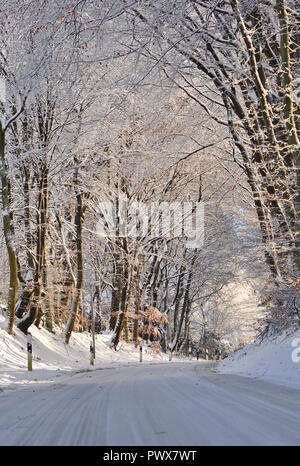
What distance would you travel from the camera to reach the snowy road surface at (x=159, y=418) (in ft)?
11.8

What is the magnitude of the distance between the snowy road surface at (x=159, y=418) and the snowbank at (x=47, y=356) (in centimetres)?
350

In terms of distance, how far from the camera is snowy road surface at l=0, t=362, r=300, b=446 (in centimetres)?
361

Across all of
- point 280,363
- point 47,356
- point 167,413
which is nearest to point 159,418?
point 167,413

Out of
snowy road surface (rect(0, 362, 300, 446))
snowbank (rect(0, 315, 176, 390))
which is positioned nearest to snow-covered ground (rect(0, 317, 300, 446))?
snowy road surface (rect(0, 362, 300, 446))

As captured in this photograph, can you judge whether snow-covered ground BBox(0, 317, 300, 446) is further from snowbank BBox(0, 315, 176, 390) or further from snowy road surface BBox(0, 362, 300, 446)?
snowbank BBox(0, 315, 176, 390)

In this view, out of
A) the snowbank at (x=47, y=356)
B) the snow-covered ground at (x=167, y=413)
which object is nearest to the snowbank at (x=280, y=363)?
the snow-covered ground at (x=167, y=413)

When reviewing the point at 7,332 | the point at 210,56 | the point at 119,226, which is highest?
the point at 210,56

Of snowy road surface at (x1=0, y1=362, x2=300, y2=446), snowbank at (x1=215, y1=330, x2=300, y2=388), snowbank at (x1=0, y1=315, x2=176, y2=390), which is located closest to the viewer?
snowy road surface at (x1=0, y1=362, x2=300, y2=446)

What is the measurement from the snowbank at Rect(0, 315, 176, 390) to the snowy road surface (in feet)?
11.5

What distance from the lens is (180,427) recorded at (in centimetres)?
397

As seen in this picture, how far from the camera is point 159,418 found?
14.7 ft
